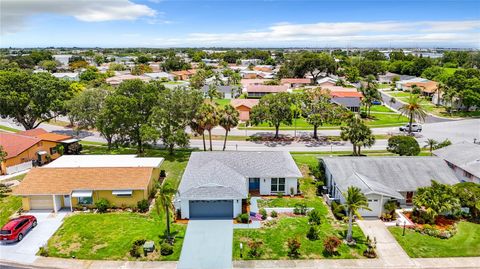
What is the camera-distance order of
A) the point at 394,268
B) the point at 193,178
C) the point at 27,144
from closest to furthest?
the point at 394,268, the point at 193,178, the point at 27,144

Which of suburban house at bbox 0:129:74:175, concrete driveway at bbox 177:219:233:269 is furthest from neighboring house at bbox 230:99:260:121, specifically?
concrete driveway at bbox 177:219:233:269

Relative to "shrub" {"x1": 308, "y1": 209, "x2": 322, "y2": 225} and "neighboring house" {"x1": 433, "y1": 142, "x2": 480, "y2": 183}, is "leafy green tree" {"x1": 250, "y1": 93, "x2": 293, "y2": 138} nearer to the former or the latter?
"neighboring house" {"x1": 433, "y1": 142, "x2": 480, "y2": 183}

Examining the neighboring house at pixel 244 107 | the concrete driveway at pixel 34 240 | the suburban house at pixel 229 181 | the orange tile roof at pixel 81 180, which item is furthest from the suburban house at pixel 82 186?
the neighboring house at pixel 244 107

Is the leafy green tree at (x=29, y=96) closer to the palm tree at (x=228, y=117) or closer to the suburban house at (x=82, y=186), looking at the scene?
the suburban house at (x=82, y=186)

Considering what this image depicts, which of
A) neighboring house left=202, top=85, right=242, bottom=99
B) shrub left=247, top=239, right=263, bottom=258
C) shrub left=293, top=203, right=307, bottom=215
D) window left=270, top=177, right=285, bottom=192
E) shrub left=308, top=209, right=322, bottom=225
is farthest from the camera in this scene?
neighboring house left=202, top=85, right=242, bottom=99

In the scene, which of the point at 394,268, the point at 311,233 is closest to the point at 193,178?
the point at 311,233

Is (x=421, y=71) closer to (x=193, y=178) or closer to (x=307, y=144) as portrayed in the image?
(x=307, y=144)
